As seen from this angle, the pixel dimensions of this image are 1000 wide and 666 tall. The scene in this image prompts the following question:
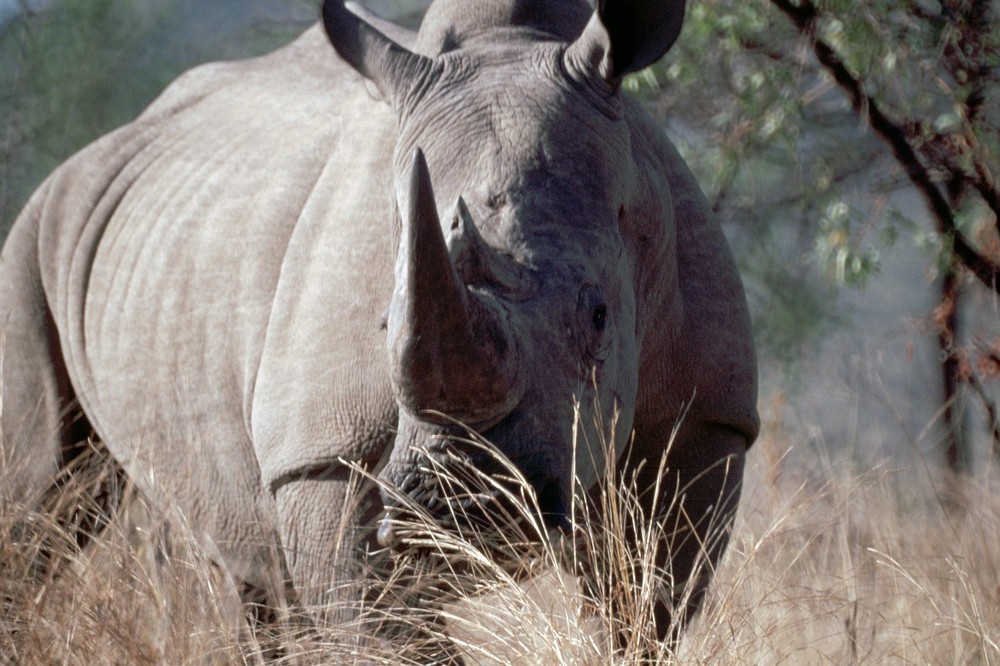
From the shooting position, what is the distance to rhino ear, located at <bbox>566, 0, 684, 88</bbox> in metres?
3.33

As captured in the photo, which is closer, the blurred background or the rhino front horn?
the rhino front horn

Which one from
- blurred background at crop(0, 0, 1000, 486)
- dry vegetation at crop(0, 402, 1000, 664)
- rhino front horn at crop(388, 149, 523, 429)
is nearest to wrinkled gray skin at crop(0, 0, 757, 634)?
rhino front horn at crop(388, 149, 523, 429)

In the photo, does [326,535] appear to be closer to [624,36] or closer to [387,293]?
[387,293]

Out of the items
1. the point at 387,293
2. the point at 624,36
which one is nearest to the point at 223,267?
the point at 387,293

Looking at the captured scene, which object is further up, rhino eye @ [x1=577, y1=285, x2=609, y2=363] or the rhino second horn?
the rhino second horn

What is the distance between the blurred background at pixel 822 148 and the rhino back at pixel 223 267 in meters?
1.74

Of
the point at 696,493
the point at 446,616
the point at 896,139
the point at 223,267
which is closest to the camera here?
the point at 446,616

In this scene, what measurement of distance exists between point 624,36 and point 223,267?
1.50m

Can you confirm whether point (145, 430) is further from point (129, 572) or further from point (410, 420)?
point (410, 420)

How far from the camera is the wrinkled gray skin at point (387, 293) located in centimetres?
281

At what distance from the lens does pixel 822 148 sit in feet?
24.4

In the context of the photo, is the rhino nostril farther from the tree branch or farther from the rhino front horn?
the tree branch

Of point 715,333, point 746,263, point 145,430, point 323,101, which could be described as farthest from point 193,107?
point 746,263

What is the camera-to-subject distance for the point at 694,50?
657 cm
